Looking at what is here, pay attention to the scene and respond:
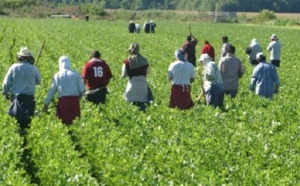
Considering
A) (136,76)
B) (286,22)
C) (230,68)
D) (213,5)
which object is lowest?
(213,5)

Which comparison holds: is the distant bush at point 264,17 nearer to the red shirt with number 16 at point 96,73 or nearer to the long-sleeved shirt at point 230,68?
the long-sleeved shirt at point 230,68

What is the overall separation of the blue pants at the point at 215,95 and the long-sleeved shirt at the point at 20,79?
4.17 meters

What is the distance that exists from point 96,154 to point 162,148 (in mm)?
983

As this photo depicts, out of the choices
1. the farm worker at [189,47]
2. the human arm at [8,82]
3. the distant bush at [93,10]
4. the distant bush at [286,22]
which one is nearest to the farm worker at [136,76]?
the human arm at [8,82]

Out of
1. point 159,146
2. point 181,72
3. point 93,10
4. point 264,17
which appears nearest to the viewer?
point 159,146

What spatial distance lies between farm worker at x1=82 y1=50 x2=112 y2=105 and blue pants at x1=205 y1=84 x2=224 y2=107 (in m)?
2.48

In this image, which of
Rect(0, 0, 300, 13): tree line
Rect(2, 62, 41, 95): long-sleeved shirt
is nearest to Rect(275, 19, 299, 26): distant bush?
Rect(0, 0, 300, 13): tree line

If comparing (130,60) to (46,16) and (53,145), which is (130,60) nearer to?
(53,145)

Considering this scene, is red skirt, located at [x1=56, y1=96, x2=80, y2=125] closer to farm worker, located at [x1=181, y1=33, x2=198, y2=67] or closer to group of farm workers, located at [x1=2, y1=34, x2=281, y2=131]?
group of farm workers, located at [x1=2, y1=34, x2=281, y2=131]

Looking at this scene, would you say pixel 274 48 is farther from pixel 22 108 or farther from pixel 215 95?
pixel 22 108

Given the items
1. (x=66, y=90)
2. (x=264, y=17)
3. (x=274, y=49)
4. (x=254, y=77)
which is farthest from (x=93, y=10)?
(x=66, y=90)

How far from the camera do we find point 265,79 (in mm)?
16844

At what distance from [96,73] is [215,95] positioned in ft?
9.48

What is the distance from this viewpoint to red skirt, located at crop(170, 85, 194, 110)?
52.7ft
